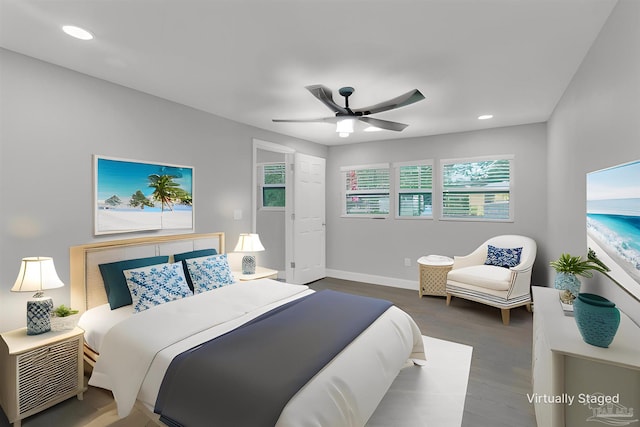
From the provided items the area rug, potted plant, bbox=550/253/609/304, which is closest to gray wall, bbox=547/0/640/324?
potted plant, bbox=550/253/609/304

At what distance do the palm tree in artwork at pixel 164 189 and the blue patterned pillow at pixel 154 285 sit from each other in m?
0.80

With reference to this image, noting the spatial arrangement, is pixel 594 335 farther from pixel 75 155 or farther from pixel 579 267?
pixel 75 155

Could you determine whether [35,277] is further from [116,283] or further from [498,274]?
[498,274]

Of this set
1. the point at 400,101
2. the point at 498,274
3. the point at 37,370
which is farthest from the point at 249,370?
the point at 498,274

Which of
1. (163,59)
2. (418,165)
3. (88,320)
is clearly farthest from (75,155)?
(418,165)

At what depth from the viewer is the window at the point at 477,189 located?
182 inches

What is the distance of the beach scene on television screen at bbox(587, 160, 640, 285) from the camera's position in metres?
1.45

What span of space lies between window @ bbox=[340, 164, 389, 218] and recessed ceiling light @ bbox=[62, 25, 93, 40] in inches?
169

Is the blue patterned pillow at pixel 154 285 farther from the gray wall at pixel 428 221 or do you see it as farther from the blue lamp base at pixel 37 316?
the gray wall at pixel 428 221

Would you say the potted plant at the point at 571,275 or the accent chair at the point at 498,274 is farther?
the accent chair at the point at 498,274

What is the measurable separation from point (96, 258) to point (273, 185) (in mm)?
3343

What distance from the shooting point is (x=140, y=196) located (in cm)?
317

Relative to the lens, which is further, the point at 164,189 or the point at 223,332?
the point at 164,189

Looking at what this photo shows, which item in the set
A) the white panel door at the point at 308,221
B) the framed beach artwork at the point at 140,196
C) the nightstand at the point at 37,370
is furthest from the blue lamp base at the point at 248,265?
the nightstand at the point at 37,370
